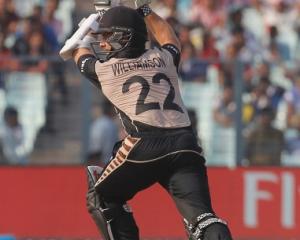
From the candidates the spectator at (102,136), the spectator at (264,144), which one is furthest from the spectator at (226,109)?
the spectator at (102,136)

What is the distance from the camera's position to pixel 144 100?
6293mm

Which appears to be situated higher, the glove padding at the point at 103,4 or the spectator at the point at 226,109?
the glove padding at the point at 103,4

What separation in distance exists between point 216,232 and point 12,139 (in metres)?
5.82

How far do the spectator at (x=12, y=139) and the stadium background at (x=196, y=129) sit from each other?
13 mm

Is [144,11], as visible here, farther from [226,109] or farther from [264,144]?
[264,144]

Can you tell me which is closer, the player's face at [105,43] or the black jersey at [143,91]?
the black jersey at [143,91]

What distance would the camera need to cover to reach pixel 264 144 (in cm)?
1185

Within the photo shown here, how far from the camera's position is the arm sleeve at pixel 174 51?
6595 mm

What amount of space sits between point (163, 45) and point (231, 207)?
15.7 feet

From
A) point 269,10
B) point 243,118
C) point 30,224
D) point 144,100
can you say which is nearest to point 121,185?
point 144,100

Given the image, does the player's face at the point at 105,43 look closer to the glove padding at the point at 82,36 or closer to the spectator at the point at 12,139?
the glove padding at the point at 82,36

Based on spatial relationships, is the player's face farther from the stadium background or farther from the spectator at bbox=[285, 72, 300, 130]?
the spectator at bbox=[285, 72, 300, 130]

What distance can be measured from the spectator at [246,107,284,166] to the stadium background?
1 cm

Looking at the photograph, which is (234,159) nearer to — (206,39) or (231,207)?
(231,207)
